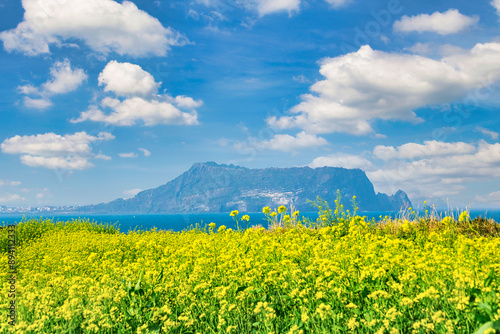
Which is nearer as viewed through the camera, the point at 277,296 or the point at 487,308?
the point at 487,308

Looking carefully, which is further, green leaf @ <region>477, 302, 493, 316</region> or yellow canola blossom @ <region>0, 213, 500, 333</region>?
yellow canola blossom @ <region>0, 213, 500, 333</region>

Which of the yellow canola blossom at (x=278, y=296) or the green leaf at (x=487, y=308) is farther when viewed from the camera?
the yellow canola blossom at (x=278, y=296)

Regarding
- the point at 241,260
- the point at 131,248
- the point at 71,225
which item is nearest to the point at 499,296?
the point at 241,260

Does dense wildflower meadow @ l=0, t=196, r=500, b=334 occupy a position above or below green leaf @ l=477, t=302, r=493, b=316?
below

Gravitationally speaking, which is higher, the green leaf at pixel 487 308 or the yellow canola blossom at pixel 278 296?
the green leaf at pixel 487 308

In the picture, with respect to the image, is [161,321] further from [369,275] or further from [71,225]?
[71,225]

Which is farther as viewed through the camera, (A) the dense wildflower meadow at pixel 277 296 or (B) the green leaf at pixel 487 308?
(A) the dense wildflower meadow at pixel 277 296

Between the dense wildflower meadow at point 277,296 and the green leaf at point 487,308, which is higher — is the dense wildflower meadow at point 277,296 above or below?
below

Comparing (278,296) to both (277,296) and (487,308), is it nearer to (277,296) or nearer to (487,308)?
(277,296)

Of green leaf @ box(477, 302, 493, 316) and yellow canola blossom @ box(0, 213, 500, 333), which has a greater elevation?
green leaf @ box(477, 302, 493, 316)

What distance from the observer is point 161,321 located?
15.0 ft

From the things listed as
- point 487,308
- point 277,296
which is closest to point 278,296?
Result: point 277,296

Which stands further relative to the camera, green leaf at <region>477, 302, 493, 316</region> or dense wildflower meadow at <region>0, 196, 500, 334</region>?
dense wildflower meadow at <region>0, 196, 500, 334</region>

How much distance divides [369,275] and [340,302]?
722 mm
